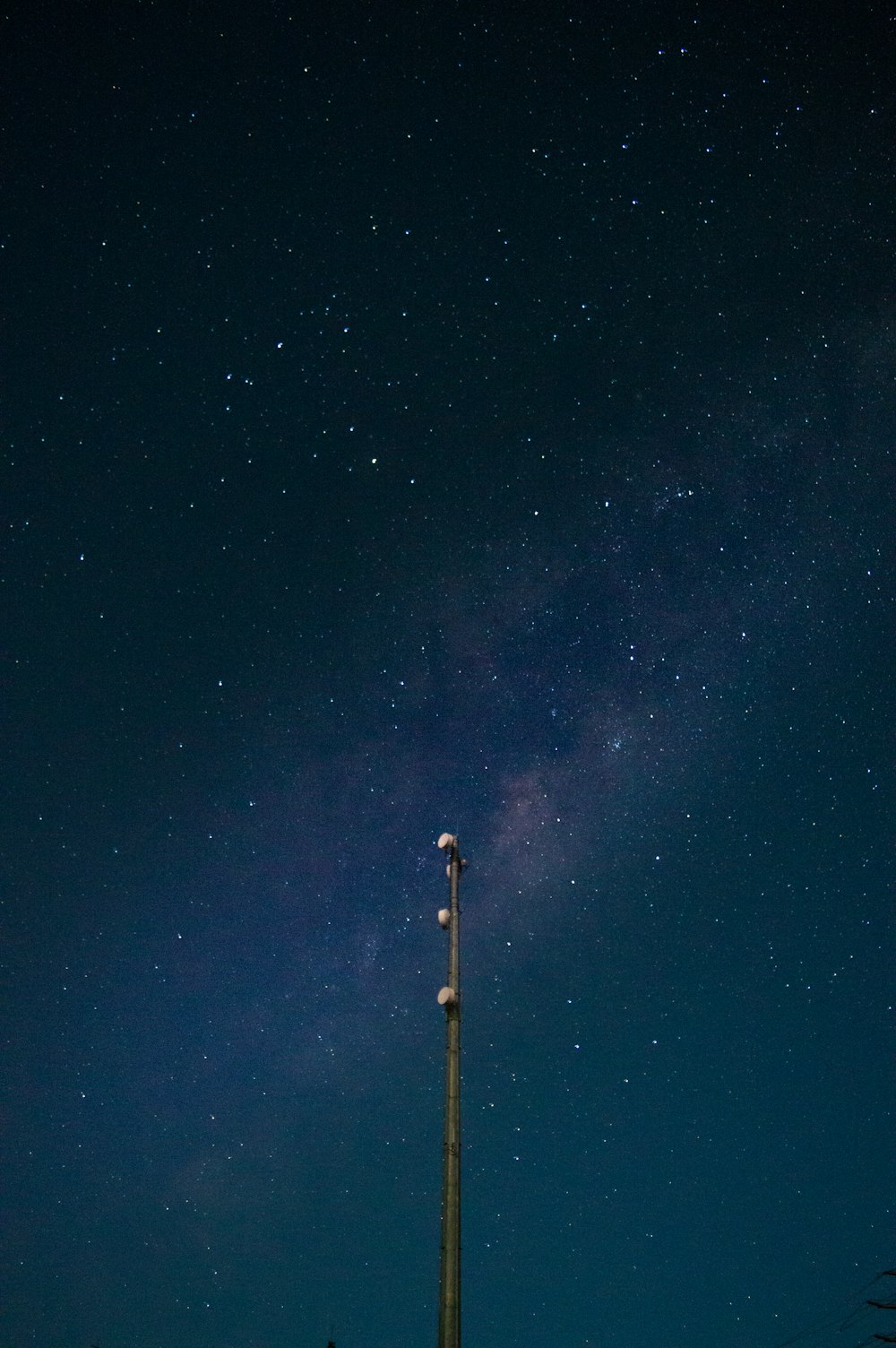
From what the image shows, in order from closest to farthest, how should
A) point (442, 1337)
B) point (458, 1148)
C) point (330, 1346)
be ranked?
point (442, 1337)
point (458, 1148)
point (330, 1346)

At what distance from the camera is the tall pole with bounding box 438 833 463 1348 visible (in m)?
5.50

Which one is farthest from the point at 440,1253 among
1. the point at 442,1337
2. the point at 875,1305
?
the point at 875,1305

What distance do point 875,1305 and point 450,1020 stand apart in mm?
32709

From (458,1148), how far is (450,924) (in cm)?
184

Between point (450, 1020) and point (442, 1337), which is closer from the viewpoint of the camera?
point (442, 1337)

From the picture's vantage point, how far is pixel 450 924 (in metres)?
7.45

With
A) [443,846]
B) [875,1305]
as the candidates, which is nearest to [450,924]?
[443,846]

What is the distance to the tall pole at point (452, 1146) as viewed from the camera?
5.50 m

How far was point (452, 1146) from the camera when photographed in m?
6.10

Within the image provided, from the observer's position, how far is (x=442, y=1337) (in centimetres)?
547

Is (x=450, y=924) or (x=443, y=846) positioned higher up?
(x=443, y=846)

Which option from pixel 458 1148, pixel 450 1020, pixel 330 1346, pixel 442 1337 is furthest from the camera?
pixel 330 1346

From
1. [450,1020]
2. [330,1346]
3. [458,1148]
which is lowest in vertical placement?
[330,1346]

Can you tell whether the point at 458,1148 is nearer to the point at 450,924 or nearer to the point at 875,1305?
the point at 450,924
